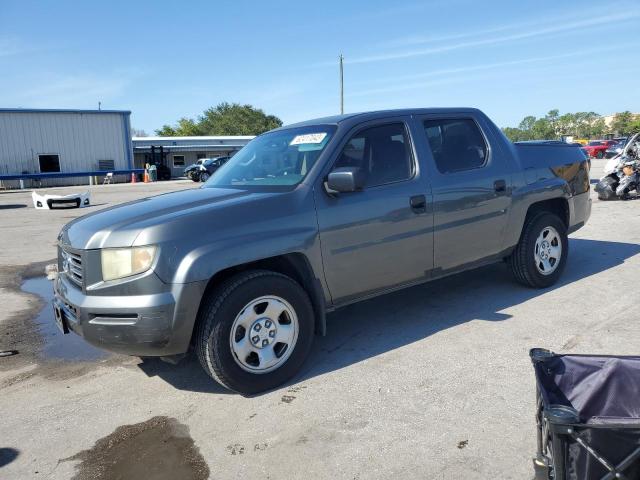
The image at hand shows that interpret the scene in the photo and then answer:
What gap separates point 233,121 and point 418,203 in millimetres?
75165

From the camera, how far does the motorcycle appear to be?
41.9 feet

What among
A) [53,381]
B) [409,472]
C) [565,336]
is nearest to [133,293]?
[53,381]

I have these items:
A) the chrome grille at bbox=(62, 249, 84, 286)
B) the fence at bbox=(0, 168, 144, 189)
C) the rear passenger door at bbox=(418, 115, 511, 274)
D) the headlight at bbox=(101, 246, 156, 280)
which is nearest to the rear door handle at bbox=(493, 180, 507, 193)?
the rear passenger door at bbox=(418, 115, 511, 274)

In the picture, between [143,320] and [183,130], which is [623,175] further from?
[183,130]

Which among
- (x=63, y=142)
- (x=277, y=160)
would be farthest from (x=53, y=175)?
(x=277, y=160)

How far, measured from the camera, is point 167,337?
314 cm

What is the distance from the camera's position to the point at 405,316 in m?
4.81

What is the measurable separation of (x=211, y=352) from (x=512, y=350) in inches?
89.1

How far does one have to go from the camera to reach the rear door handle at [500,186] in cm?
478

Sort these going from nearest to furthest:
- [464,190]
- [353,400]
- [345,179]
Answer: [353,400]
[345,179]
[464,190]

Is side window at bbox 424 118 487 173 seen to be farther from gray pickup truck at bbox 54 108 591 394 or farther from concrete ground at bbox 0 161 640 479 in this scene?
concrete ground at bbox 0 161 640 479

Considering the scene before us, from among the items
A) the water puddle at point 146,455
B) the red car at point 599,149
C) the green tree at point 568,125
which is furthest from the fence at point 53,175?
the green tree at point 568,125

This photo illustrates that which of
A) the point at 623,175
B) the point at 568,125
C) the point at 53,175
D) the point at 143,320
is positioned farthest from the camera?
the point at 568,125

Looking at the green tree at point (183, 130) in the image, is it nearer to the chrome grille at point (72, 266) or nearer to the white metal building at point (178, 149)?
the white metal building at point (178, 149)
